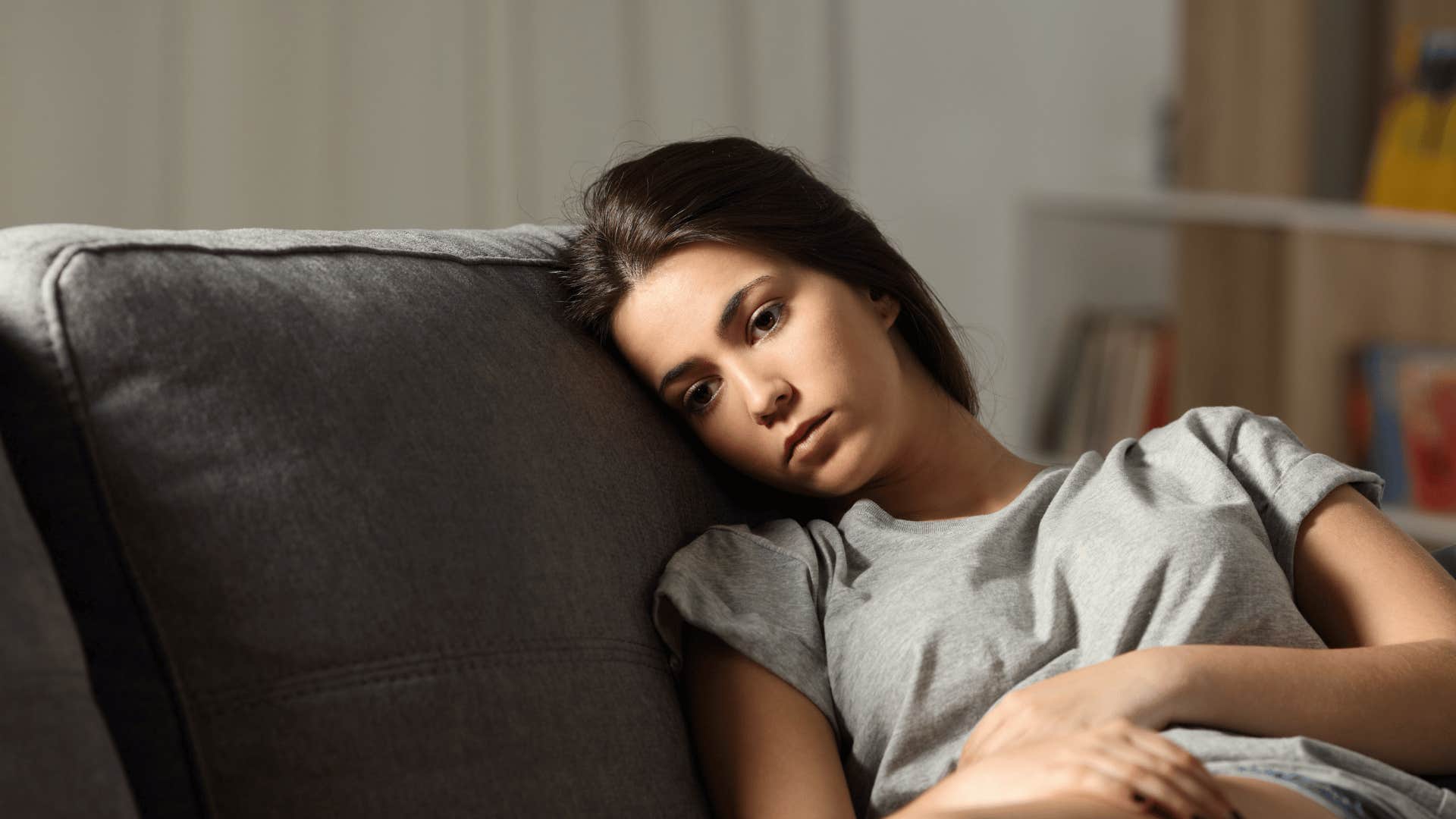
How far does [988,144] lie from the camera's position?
12.3 ft

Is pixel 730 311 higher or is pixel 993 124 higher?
pixel 730 311

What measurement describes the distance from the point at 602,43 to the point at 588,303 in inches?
71.9

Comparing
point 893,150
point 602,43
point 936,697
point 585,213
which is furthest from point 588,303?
point 893,150

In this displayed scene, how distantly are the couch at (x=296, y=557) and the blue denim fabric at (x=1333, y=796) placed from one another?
381 mm

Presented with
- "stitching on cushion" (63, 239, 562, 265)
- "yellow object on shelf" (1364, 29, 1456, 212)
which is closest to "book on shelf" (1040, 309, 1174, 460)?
"yellow object on shelf" (1364, 29, 1456, 212)

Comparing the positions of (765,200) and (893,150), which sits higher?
(765,200)

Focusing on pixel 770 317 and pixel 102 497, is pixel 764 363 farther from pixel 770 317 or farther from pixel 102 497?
pixel 102 497

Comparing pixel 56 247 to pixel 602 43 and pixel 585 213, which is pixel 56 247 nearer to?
pixel 585 213

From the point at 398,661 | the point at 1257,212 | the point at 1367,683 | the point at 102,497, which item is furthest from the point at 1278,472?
the point at 1257,212

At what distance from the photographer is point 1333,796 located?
2.86 feet

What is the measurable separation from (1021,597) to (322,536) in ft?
1.66

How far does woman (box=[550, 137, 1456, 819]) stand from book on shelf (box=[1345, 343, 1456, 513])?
7.05ft

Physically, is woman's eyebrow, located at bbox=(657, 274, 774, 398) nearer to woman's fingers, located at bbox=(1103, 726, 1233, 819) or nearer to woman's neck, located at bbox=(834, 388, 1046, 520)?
woman's neck, located at bbox=(834, 388, 1046, 520)

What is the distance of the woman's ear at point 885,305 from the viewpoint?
1308 mm
